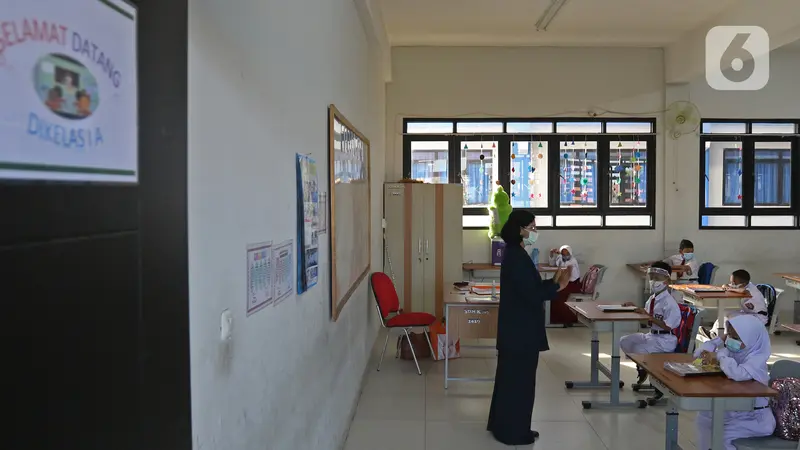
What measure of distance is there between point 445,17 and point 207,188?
688 centimetres

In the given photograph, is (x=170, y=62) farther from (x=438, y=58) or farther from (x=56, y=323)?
(x=438, y=58)

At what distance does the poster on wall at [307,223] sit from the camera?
289cm

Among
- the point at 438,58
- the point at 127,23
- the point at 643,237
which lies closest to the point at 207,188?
the point at 127,23

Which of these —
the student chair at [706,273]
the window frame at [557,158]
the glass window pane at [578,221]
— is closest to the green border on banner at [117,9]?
the window frame at [557,158]

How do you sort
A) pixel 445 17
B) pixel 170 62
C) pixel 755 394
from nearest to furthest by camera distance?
pixel 170 62 → pixel 755 394 → pixel 445 17

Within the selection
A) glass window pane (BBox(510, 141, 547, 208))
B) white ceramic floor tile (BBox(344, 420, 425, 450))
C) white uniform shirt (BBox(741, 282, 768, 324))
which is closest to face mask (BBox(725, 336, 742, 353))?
white ceramic floor tile (BBox(344, 420, 425, 450))

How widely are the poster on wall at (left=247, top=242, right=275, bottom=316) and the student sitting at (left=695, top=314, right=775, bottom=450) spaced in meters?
2.55

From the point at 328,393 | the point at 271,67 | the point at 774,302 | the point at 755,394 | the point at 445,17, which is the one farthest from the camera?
the point at 445,17

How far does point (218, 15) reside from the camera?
1.77m

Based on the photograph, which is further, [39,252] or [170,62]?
[170,62]

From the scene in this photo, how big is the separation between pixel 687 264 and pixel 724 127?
2.43 m

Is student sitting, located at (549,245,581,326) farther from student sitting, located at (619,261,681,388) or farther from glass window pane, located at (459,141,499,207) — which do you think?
student sitting, located at (619,261,681,388)

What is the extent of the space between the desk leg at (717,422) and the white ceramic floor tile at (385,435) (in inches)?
76.4

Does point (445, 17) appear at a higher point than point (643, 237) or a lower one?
higher
